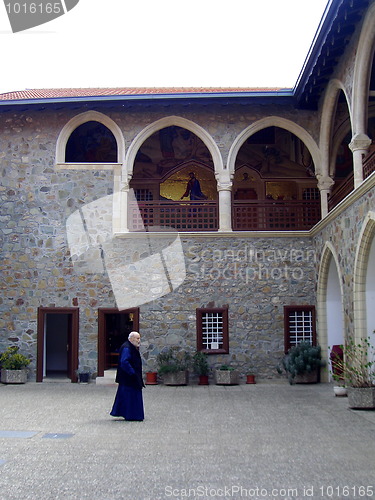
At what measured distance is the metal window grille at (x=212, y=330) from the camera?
13953 mm

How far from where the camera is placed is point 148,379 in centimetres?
1352

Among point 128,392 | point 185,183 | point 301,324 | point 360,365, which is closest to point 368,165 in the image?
point 360,365

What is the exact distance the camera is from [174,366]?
13289 mm

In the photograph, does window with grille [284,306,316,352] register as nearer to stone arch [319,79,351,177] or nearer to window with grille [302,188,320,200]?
stone arch [319,79,351,177]

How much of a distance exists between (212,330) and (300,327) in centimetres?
219

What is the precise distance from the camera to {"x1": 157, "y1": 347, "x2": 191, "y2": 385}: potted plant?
13.3 meters

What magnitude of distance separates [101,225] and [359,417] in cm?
806

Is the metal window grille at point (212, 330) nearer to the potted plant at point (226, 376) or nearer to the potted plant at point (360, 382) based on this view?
the potted plant at point (226, 376)

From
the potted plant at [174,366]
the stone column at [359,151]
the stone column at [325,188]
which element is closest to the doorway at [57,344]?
the potted plant at [174,366]

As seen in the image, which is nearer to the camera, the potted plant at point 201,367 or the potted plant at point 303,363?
the potted plant at point 303,363

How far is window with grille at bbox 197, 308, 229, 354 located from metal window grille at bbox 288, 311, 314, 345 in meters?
1.64

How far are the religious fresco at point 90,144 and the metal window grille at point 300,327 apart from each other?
6.88m

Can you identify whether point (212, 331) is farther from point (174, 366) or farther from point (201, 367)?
point (174, 366)

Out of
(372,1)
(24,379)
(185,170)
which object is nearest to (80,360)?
(24,379)
